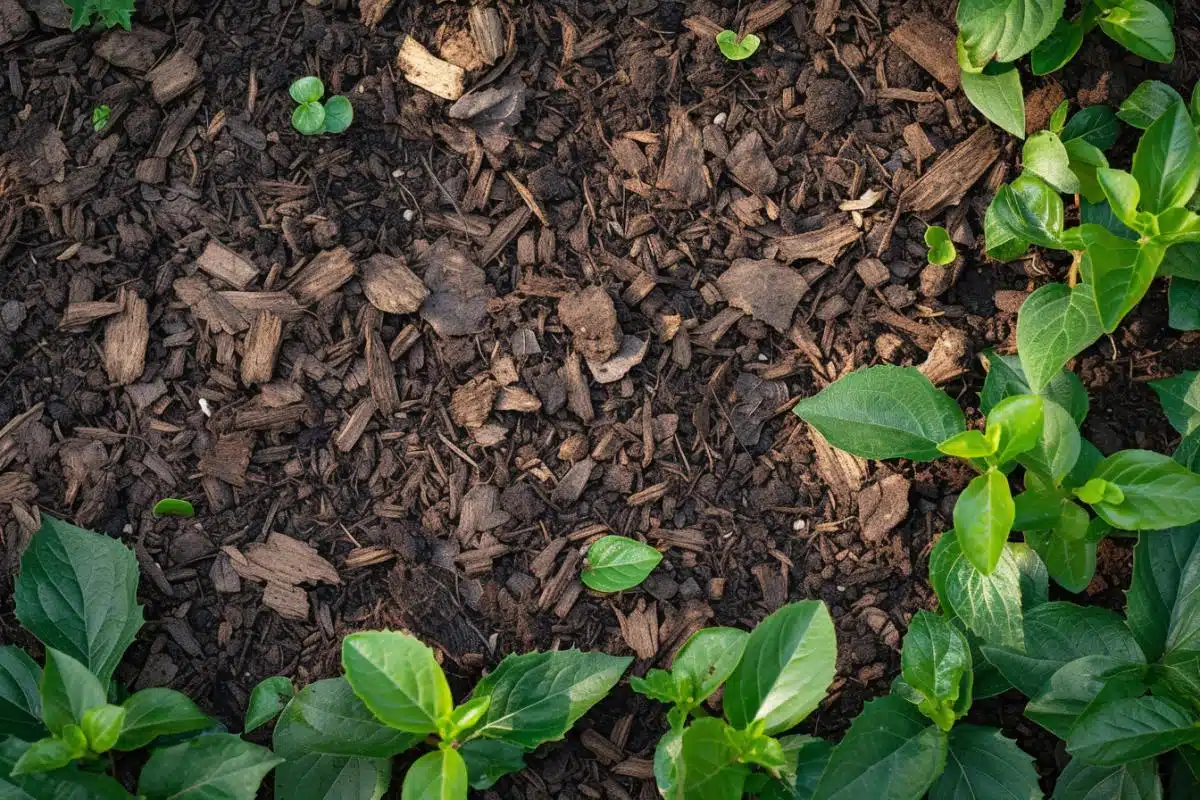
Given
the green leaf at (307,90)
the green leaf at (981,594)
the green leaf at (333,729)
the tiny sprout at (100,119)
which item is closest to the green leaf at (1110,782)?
the green leaf at (981,594)

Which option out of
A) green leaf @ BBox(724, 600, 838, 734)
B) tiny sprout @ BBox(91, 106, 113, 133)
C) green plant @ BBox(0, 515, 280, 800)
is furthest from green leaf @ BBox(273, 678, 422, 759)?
tiny sprout @ BBox(91, 106, 113, 133)

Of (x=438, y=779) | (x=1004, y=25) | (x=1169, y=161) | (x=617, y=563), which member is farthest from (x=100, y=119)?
(x=1169, y=161)

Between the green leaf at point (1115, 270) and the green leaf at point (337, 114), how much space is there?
1.84m

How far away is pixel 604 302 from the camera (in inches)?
98.3

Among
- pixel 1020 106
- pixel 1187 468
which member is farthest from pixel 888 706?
pixel 1020 106

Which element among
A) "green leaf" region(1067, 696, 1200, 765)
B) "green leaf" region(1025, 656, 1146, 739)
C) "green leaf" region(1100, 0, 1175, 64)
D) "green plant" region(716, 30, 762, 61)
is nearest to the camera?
"green leaf" region(1067, 696, 1200, 765)

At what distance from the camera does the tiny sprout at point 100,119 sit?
2.63m

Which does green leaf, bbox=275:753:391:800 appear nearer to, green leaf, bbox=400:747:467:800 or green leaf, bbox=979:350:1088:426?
green leaf, bbox=400:747:467:800

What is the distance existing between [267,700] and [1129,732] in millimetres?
1913

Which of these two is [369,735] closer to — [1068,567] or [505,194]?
[505,194]

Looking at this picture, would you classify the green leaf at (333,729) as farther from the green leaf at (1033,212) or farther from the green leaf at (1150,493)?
the green leaf at (1033,212)

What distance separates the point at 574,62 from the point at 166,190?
3.71 feet

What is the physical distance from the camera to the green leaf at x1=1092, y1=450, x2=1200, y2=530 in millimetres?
2135

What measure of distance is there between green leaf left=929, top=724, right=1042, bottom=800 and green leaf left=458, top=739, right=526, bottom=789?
37.9 inches
